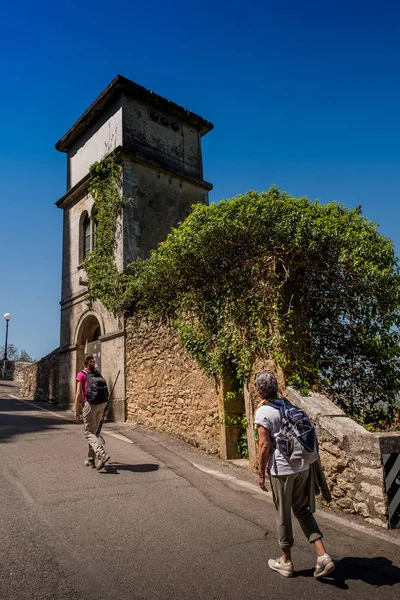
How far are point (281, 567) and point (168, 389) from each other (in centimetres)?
657

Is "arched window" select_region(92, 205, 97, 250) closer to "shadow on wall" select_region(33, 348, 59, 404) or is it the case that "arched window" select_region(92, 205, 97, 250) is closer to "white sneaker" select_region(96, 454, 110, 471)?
"shadow on wall" select_region(33, 348, 59, 404)

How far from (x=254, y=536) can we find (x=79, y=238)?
13.5m

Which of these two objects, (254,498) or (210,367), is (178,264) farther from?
(254,498)

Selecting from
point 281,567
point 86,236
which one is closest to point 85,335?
point 86,236

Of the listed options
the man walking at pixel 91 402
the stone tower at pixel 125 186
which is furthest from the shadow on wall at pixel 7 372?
the man walking at pixel 91 402

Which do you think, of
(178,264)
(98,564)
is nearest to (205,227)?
(178,264)

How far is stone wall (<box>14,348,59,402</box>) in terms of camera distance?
55.4ft

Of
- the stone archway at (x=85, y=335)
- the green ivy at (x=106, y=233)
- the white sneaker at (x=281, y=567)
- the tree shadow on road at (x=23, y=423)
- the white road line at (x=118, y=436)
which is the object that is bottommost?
the white sneaker at (x=281, y=567)

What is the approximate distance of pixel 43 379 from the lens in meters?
18.0

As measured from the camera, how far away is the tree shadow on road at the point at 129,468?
22.1ft

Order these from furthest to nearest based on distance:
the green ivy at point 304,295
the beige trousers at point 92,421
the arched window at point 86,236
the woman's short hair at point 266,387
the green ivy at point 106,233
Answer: the arched window at point 86,236, the green ivy at point 106,233, the green ivy at point 304,295, the beige trousers at point 92,421, the woman's short hair at point 266,387

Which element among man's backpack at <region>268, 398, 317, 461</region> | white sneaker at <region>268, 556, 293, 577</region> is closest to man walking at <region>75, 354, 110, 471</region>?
white sneaker at <region>268, 556, 293, 577</region>

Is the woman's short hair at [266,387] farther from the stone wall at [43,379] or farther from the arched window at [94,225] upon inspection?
the stone wall at [43,379]

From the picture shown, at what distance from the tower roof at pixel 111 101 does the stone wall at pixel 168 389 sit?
8.53m
